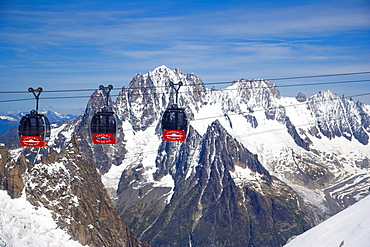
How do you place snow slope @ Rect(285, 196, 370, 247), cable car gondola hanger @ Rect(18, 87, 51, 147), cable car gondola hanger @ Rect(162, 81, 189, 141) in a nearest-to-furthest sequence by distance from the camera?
Result: snow slope @ Rect(285, 196, 370, 247)
cable car gondola hanger @ Rect(18, 87, 51, 147)
cable car gondola hanger @ Rect(162, 81, 189, 141)

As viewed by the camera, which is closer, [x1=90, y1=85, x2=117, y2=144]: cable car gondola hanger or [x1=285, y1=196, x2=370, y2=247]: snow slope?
[x1=285, y1=196, x2=370, y2=247]: snow slope

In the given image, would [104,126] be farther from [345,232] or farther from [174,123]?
[345,232]

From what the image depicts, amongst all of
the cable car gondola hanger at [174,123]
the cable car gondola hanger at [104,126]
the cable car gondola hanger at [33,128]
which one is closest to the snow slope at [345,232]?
the cable car gondola hanger at [174,123]

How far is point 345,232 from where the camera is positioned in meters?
67.6

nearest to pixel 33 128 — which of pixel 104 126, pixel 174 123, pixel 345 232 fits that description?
pixel 104 126

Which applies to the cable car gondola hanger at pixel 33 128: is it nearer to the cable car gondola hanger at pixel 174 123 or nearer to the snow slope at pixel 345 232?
the cable car gondola hanger at pixel 174 123

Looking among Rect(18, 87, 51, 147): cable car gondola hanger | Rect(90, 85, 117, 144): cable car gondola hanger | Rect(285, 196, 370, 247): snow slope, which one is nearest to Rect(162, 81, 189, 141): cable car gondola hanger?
Rect(90, 85, 117, 144): cable car gondola hanger

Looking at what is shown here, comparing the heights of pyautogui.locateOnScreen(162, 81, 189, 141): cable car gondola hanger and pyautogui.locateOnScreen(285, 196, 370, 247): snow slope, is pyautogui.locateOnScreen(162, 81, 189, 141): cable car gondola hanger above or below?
above

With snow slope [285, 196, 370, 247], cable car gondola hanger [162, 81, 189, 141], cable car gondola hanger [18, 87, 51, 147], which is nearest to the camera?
snow slope [285, 196, 370, 247]

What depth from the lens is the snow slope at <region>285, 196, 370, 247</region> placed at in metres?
62.4

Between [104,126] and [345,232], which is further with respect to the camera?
[104,126]

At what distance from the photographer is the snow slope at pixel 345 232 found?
6237cm

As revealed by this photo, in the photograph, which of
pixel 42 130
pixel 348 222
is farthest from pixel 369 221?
pixel 42 130

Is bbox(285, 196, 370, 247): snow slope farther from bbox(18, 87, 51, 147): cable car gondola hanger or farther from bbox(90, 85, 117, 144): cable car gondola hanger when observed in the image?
bbox(18, 87, 51, 147): cable car gondola hanger
